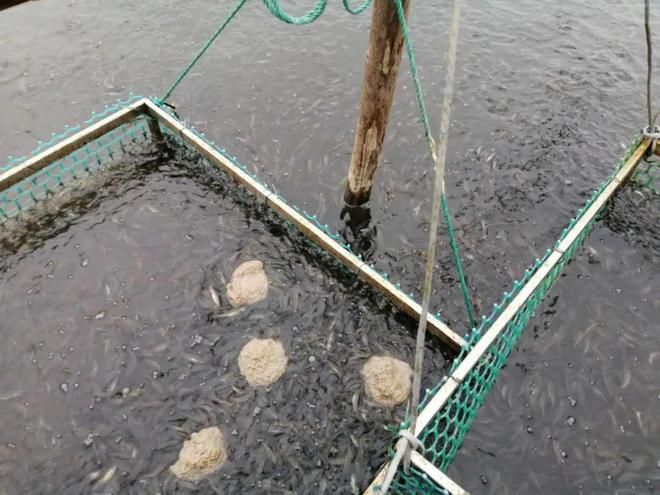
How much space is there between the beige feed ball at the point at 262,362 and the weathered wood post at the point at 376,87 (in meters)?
2.93

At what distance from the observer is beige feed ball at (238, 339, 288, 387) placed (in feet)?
22.0

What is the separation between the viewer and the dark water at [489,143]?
6.45 metres

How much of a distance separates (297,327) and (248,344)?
0.73 metres

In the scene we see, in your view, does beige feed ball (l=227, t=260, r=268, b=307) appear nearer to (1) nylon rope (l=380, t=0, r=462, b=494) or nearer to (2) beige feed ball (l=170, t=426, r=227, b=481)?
(2) beige feed ball (l=170, t=426, r=227, b=481)

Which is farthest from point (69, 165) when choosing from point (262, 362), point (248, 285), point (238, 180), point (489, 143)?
point (489, 143)

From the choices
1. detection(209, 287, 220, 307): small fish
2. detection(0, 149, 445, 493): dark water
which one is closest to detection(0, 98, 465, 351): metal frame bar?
detection(0, 149, 445, 493): dark water

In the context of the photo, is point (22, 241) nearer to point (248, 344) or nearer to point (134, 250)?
point (134, 250)

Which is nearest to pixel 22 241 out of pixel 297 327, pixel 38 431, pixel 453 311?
pixel 38 431

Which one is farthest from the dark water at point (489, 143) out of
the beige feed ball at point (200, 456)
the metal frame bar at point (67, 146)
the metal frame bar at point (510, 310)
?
the beige feed ball at point (200, 456)

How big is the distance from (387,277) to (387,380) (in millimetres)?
1802

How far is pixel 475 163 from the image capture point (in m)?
9.62

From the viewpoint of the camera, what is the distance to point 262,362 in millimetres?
6781

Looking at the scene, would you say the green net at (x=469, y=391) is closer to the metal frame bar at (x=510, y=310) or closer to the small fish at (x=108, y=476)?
the metal frame bar at (x=510, y=310)

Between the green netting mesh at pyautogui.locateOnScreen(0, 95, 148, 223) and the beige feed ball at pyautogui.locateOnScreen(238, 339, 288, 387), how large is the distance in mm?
4723
